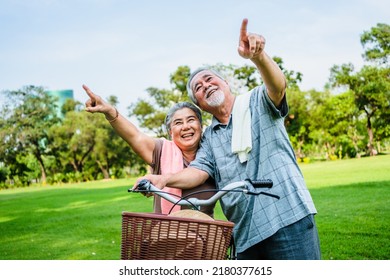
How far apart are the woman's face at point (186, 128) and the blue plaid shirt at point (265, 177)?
0.15 meters

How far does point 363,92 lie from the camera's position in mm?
11289

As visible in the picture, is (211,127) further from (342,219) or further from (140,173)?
(140,173)

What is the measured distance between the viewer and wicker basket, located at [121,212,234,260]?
1.68 m

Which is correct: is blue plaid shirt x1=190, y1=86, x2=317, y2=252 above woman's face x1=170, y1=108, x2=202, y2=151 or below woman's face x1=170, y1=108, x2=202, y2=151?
below

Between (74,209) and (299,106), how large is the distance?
17.3 metres

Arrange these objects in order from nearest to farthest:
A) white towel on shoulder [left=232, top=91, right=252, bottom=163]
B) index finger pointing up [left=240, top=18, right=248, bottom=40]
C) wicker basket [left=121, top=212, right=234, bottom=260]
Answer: wicker basket [left=121, top=212, right=234, bottom=260], index finger pointing up [left=240, top=18, right=248, bottom=40], white towel on shoulder [left=232, top=91, right=252, bottom=163]

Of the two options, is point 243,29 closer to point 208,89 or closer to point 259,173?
point 208,89

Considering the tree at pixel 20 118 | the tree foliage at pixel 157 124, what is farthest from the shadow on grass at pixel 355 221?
the tree at pixel 20 118

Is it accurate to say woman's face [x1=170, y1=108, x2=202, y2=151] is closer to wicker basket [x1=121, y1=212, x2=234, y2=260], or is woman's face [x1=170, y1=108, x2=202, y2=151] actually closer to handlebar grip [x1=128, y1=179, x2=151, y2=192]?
handlebar grip [x1=128, y1=179, x2=151, y2=192]

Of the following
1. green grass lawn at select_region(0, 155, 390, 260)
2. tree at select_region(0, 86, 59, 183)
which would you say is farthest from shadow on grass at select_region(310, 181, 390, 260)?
tree at select_region(0, 86, 59, 183)

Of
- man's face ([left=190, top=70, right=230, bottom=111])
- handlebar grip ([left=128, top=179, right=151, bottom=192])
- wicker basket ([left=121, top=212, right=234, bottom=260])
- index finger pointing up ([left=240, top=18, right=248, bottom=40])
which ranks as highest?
index finger pointing up ([left=240, top=18, right=248, bottom=40])

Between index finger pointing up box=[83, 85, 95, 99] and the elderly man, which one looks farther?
index finger pointing up box=[83, 85, 95, 99]

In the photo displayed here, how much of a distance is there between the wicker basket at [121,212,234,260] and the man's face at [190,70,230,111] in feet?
2.11

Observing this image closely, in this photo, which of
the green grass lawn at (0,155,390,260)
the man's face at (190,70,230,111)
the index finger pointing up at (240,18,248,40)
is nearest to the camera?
the index finger pointing up at (240,18,248,40)
